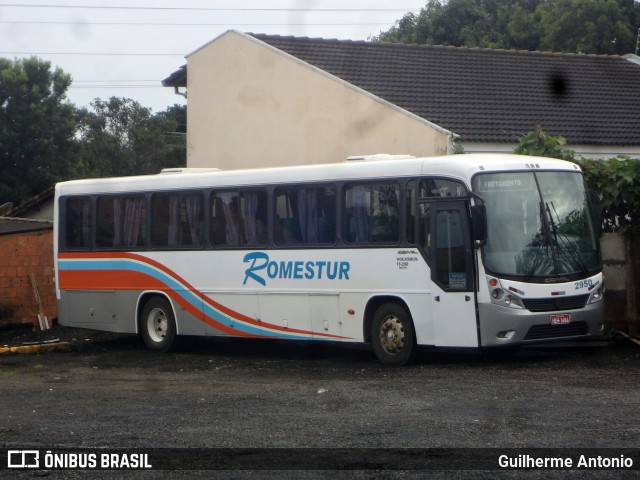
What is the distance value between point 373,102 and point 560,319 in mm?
12251

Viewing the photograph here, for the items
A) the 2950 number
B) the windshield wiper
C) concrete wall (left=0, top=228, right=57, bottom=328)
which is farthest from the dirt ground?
concrete wall (left=0, top=228, right=57, bottom=328)

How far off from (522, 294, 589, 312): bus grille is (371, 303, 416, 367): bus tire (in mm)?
1652

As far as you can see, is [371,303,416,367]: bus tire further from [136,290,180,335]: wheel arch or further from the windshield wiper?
[136,290,180,335]: wheel arch

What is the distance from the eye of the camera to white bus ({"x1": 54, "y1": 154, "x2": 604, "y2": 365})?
14.0 metres

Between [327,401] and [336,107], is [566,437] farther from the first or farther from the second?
[336,107]

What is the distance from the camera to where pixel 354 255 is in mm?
15328

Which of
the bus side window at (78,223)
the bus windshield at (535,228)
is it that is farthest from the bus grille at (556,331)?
the bus side window at (78,223)

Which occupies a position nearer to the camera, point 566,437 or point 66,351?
point 566,437

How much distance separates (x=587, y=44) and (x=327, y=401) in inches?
1508

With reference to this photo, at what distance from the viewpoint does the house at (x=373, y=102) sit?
83.9 feet

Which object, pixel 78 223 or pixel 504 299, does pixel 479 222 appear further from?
pixel 78 223

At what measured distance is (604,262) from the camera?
17.1m

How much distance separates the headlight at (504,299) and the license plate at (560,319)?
1.60 feet

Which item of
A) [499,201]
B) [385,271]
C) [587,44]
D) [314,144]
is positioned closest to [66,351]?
[385,271]
